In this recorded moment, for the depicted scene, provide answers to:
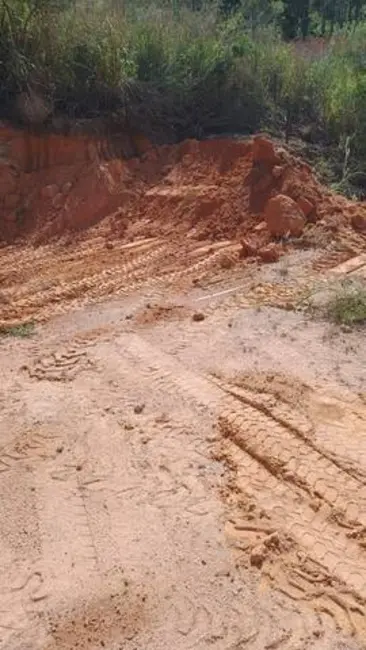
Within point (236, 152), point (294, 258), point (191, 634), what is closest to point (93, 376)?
point (191, 634)

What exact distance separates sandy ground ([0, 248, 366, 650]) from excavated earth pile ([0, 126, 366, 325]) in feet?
3.35

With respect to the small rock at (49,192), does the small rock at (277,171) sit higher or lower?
higher

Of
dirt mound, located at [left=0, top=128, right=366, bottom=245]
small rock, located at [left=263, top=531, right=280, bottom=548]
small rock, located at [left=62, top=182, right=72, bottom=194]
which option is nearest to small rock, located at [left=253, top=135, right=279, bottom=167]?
dirt mound, located at [left=0, top=128, right=366, bottom=245]

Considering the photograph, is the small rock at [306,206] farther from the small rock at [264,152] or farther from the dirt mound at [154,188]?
the small rock at [264,152]

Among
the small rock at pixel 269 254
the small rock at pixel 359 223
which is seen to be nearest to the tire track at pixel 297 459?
the small rock at pixel 269 254

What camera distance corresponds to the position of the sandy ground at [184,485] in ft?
9.37

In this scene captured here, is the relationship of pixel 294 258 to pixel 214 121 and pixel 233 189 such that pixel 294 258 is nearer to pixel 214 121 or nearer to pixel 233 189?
pixel 233 189

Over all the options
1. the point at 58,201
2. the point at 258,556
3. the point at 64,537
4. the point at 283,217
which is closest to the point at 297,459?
the point at 258,556

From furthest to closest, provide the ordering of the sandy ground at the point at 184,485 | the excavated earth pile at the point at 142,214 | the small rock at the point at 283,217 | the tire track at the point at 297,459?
1. the small rock at the point at 283,217
2. the excavated earth pile at the point at 142,214
3. the tire track at the point at 297,459
4. the sandy ground at the point at 184,485

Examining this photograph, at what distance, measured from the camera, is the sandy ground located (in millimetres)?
2857

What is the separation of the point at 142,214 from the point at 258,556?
16.7 feet

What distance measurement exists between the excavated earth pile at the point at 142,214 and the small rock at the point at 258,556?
3321 mm

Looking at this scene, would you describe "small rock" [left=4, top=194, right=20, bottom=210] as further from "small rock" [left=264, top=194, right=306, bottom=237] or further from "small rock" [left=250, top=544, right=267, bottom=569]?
"small rock" [left=250, top=544, right=267, bottom=569]

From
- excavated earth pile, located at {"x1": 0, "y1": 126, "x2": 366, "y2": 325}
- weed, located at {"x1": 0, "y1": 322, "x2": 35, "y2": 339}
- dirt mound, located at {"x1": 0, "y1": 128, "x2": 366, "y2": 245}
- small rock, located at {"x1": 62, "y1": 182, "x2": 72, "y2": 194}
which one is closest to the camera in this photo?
weed, located at {"x1": 0, "y1": 322, "x2": 35, "y2": 339}
